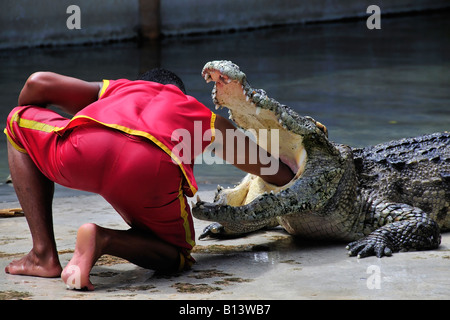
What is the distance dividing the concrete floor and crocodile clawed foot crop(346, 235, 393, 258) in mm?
40

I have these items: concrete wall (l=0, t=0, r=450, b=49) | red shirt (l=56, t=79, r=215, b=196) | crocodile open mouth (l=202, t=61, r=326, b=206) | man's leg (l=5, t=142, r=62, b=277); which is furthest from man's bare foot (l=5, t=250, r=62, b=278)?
concrete wall (l=0, t=0, r=450, b=49)

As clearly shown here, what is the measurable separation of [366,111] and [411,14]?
36.5 ft

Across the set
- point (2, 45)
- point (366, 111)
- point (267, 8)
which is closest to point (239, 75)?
point (366, 111)

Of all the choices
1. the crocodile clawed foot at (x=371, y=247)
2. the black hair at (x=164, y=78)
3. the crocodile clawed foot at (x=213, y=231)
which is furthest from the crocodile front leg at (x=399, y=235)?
the black hair at (x=164, y=78)

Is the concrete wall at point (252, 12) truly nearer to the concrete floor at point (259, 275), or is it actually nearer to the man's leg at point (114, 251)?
the concrete floor at point (259, 275)

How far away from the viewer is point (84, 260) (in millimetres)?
2672

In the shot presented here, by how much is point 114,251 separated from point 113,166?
0.35 m

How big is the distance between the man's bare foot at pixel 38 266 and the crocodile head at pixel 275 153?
67cm

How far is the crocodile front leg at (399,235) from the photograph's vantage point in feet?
10.8

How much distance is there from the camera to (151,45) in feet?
41.7

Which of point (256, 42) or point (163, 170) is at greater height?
point (256, 42)

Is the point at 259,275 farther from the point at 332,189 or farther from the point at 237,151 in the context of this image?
the point at 332,189

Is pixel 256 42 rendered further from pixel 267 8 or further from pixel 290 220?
pixel 290 220
